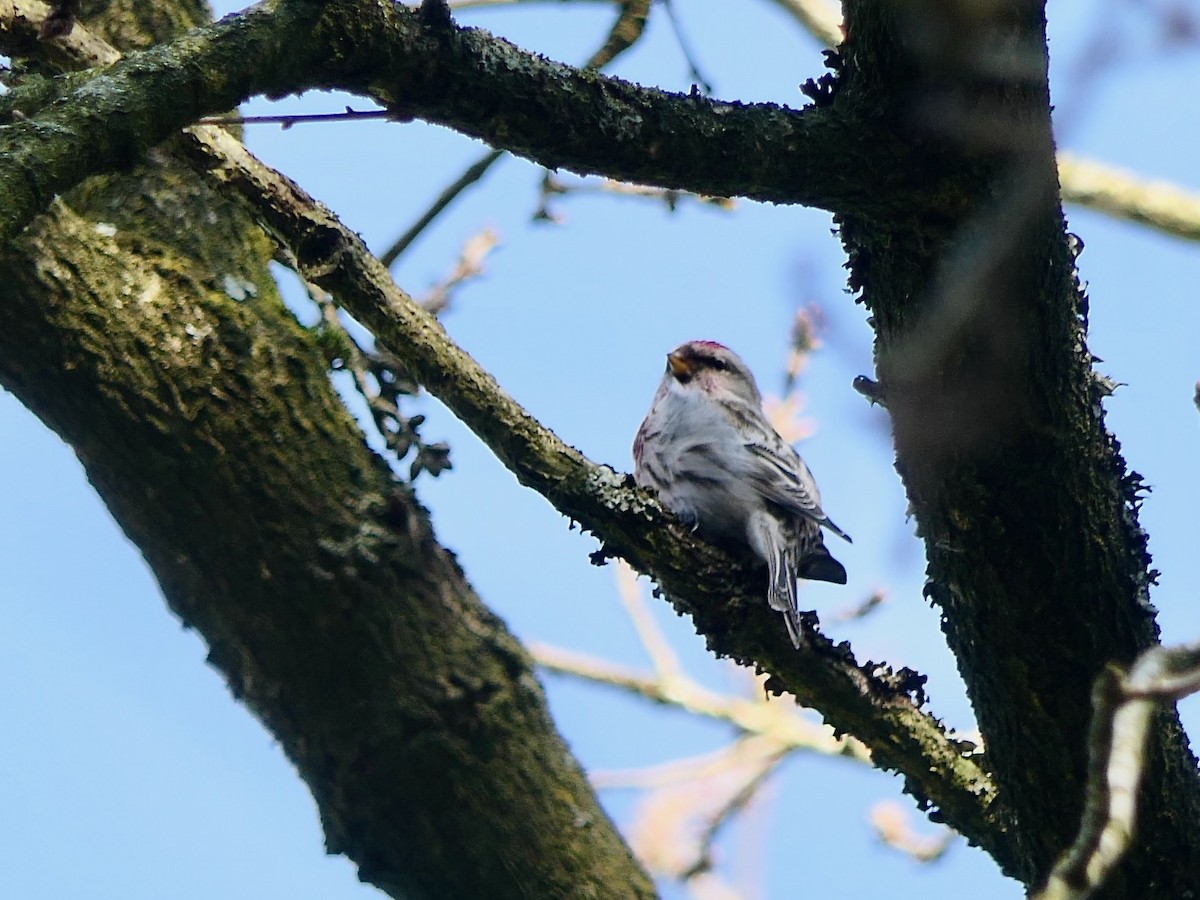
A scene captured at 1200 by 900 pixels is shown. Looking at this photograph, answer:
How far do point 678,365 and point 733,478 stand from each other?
50.5 inches

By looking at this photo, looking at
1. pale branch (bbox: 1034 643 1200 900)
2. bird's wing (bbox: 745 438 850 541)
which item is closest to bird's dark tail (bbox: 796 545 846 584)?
bird's wing (bbox: 745 438 850 541)

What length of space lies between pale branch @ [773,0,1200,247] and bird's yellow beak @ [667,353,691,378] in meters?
1.46

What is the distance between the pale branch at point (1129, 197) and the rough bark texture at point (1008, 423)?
2370 mm

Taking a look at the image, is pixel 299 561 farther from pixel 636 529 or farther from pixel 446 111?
pixel 446 111

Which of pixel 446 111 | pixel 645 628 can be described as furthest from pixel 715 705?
pixel 446 111

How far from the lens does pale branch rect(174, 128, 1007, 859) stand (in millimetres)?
3154

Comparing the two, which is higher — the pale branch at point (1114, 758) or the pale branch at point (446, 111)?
the pale branch at point (446, 111)

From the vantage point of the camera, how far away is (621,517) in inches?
126

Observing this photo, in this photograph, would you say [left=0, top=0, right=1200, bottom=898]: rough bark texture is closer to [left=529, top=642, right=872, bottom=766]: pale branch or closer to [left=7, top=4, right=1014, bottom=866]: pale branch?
[left=7, top=4, right=1014, bottom=866]: pale branch

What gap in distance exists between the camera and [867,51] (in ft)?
8.79

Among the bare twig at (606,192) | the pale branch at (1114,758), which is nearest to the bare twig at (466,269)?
the bare twig at (606,192)

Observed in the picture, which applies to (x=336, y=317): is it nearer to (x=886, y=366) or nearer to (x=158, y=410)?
(x=158, y=410)

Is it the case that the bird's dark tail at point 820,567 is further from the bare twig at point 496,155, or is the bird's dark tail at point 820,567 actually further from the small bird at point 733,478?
the bare twig at point 496,155

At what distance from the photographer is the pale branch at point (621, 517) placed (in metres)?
3.15
